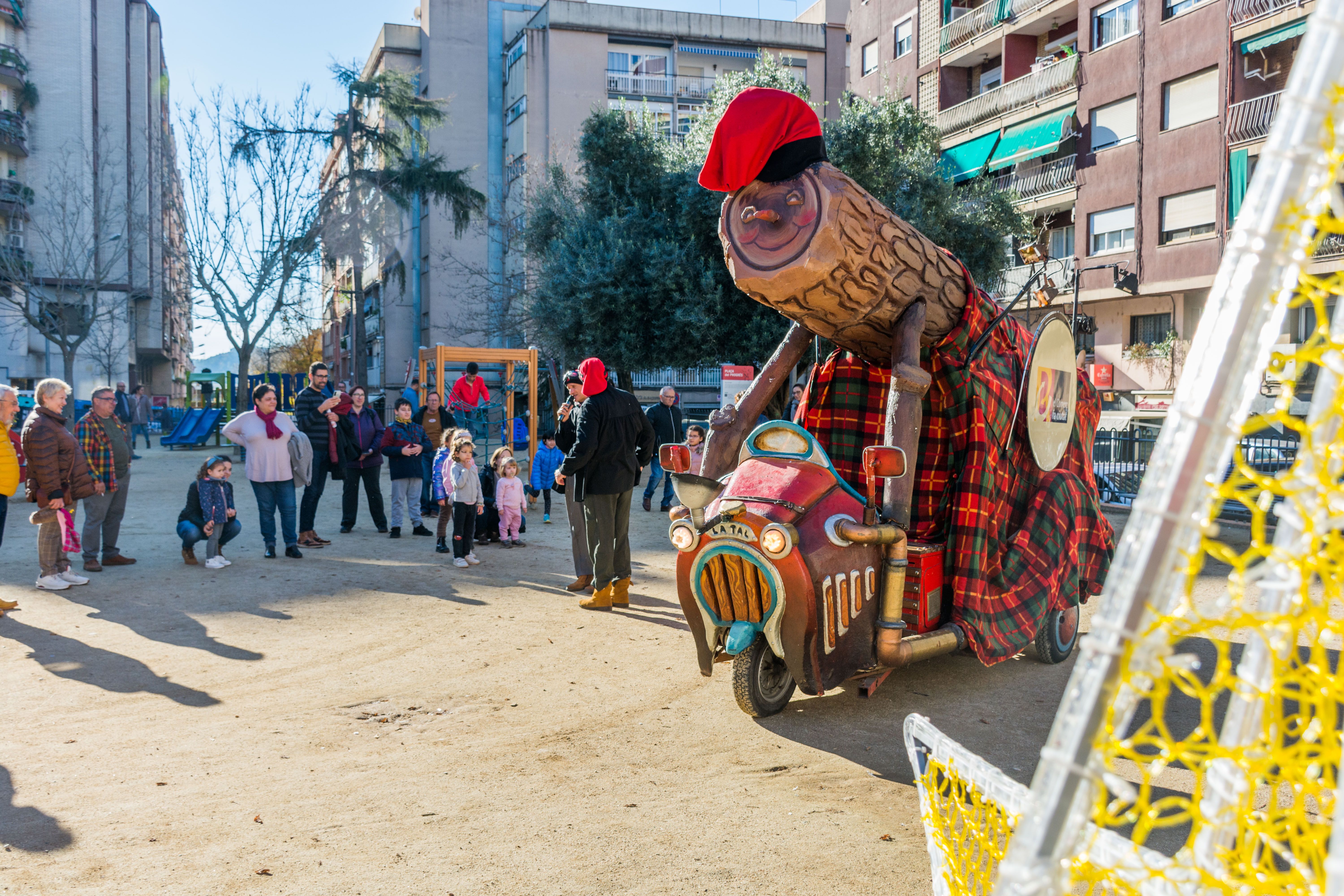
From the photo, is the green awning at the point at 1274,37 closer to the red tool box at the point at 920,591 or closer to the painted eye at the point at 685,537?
the red tool box at the point at 920,591

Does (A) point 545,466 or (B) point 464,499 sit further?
(A) point 545,466

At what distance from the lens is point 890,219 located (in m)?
5.17

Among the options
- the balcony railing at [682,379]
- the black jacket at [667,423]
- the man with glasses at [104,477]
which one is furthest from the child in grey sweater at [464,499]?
the balcony railing at [682,379]

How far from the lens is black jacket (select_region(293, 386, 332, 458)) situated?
11039 millimetres

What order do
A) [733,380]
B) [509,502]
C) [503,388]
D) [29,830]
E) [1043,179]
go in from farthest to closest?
[1043,179] < [503,388] < [733,380] < [509,502] < [29,830]

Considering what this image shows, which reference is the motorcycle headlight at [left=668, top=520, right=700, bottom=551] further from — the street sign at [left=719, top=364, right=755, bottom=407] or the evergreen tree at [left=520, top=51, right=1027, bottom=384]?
the evergreen tree at [left=520, top=51, right=1027, bottom=384]

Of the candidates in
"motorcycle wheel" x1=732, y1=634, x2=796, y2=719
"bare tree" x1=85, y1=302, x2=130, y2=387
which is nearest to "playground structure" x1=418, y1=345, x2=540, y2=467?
"motorcycle wheel" x1=732, y1=634, x2=796, y2=719

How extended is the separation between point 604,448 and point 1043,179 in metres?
22.2

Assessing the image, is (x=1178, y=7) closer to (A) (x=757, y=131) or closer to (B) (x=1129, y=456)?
(B) (x=1129, y=456)

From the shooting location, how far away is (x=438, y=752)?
468 cm

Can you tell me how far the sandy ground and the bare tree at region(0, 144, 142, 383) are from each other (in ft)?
68.0

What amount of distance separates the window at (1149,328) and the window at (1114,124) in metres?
4.21

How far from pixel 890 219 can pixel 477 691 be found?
3.44m

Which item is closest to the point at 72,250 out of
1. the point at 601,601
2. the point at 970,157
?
the point at 970,157
